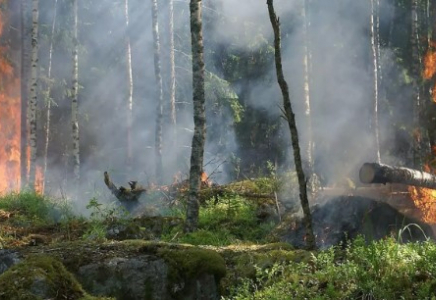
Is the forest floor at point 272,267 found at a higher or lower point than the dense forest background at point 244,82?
lower

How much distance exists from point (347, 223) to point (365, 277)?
6.26m

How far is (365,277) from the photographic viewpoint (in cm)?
484

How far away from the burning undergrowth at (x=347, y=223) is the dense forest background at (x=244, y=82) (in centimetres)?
1348

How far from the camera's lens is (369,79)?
1059 inches

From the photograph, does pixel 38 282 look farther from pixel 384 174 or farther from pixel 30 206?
pixel 384 174

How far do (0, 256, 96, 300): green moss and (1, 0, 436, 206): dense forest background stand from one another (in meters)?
19.9

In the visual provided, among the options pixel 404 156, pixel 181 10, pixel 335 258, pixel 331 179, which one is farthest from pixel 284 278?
pixel 181 10

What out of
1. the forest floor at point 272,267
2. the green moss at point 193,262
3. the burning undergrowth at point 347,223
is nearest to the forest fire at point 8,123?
the burning undergrowth at point 347,223

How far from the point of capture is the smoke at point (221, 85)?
1040 inches

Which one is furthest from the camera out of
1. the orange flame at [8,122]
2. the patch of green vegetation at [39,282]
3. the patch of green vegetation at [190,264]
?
the orange flame at [8,122]

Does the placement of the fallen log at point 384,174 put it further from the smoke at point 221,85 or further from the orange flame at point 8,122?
the orange flame at point 8,122

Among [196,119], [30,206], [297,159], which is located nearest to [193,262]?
[297,159]

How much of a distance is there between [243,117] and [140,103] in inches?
274

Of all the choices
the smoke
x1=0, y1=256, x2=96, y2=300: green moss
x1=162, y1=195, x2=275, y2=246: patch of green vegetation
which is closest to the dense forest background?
the smoke
